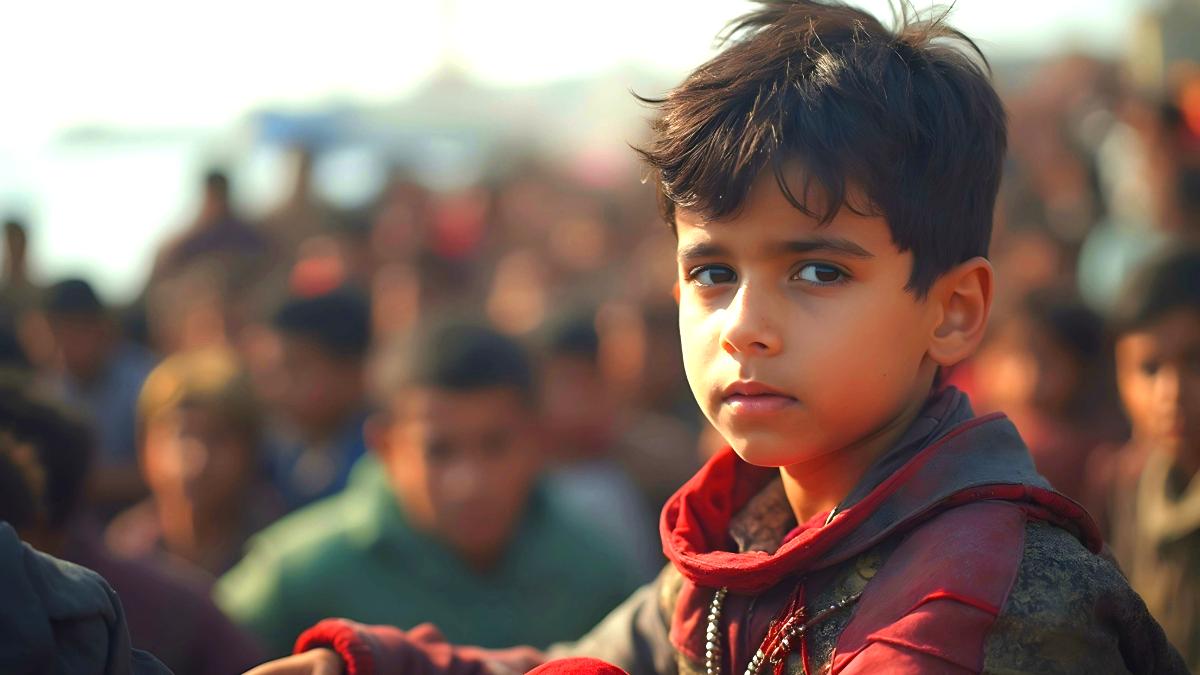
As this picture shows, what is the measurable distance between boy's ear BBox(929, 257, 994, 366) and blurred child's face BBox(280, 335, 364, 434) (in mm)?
4618

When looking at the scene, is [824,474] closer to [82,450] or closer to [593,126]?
[82,450]

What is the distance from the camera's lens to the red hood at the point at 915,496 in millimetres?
1868

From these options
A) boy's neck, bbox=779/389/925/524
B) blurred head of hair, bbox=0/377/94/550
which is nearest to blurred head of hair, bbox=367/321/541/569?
blurred head of hair, bbox=0/377/94/550

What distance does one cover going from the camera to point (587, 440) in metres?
6.12

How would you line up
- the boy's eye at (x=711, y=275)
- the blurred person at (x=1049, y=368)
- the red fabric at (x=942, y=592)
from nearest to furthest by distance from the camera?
1. the red fabric at (x=942, y=592)
2. the boy's eye at (x=711, y=275)
3. the blurred person at (x=1049, y=368)

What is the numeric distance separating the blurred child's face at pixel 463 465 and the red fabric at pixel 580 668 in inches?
95.7

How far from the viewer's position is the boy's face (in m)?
1.89

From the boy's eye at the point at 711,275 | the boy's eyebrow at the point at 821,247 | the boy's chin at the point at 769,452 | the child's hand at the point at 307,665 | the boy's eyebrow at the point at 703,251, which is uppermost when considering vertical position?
the boy's eyebrow at the point at 821,247

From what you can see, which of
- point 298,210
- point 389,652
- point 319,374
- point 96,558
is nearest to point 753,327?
point 389,652

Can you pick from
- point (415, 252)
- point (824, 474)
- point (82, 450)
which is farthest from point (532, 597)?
point (415, 252)

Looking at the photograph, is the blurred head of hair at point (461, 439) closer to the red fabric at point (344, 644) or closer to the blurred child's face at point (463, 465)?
the blurred child's face at point (463, 465)

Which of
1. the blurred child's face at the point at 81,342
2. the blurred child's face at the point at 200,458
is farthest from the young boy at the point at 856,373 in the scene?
A: the blurred child's face at the point at 81,342

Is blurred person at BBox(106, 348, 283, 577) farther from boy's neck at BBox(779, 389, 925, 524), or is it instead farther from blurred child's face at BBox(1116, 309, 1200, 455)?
boy's neck at BBox(779, 389, 925, 524)

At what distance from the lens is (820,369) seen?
6.19 ft
